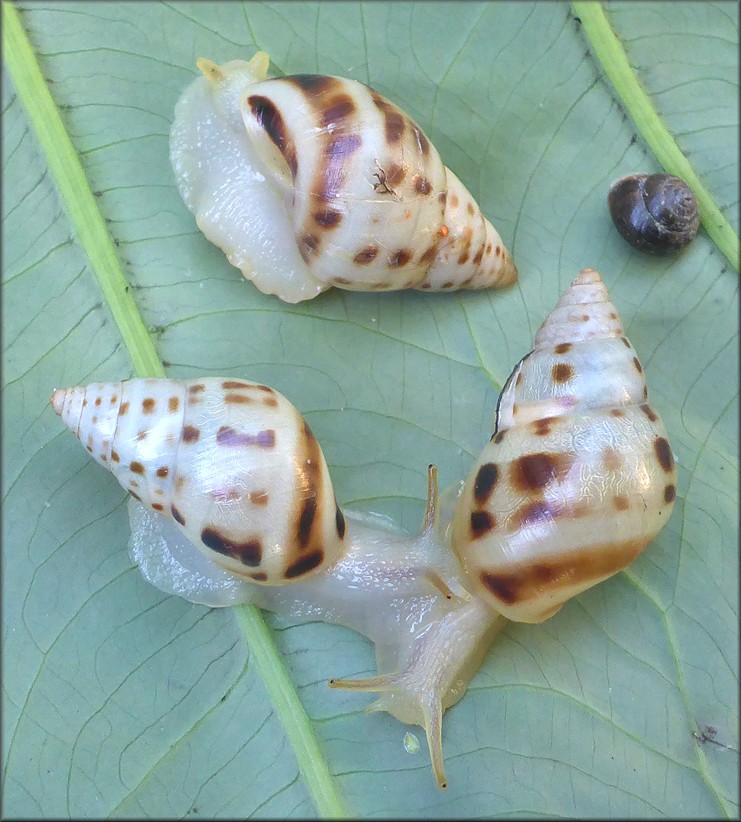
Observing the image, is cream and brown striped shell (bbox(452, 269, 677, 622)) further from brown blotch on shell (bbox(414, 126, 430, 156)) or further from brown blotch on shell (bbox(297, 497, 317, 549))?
brown blotch on shell (bbox(414, 126, 430, 156))

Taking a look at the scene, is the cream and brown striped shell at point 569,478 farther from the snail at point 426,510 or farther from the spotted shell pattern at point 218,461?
the spotted shell pattern at point 218,461

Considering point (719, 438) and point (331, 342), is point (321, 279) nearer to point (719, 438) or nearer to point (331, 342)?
point (331, 342)

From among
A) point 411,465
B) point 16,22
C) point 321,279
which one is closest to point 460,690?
point 411,465

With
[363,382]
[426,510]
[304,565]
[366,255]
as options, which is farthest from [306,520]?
[366,255]

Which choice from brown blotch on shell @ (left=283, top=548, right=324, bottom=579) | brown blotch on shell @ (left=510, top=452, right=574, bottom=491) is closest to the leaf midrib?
brown blotch on shell @ (left=283, top=548, right=324, bottom=579)


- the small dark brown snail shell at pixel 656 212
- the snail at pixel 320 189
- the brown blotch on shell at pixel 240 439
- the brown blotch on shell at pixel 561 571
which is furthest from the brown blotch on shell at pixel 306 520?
the small dark brown snail shell at pixel 656 212

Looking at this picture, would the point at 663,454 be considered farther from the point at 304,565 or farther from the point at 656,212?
the point at 304,565

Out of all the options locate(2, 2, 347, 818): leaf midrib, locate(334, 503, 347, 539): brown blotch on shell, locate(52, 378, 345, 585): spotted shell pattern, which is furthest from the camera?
locate(2, 2, 347, 818): leaf midrib
